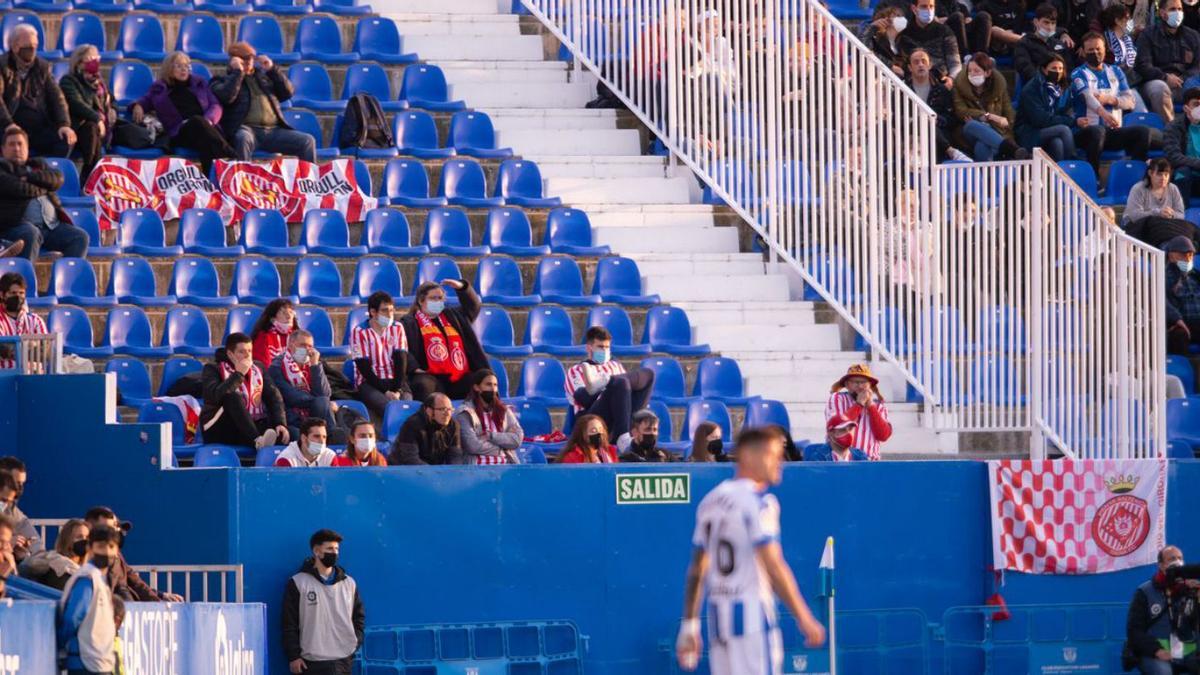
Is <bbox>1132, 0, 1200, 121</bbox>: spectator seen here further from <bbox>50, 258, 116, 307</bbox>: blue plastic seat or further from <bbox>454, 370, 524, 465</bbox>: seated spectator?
<bbox>50, 258, 116, 307</bbox>: blue plastic seat

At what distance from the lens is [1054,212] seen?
19.0m

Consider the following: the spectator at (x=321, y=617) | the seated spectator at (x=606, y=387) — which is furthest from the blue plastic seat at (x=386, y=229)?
the spectator at (x=321, y=617)

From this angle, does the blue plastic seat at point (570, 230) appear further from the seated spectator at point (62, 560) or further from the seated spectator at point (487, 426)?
the seated spectator at point (62, 560)

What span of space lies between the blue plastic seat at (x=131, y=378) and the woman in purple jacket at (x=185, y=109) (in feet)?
10.7

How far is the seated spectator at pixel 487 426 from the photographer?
1622cm

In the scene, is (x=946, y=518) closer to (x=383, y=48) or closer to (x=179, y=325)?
(x=179, y=325)

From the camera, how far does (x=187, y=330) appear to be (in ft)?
58.3

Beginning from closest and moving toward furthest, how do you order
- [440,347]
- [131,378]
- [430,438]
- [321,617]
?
[321,617] → [430,438] → [131,378] → [440,347]

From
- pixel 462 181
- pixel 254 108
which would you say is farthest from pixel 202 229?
pixel 462 181

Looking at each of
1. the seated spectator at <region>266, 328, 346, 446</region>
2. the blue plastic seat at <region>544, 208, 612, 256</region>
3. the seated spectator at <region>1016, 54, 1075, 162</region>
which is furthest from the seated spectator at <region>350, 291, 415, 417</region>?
the seated spectator at <region>1016, 54, 1075, 162</region>

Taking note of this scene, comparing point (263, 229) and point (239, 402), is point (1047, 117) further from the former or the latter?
point (239, 402)

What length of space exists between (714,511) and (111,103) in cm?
1046

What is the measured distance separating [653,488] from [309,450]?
91.4 inches

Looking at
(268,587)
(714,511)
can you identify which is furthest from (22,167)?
(714,511)
